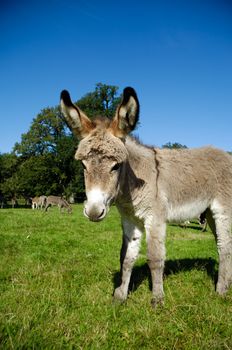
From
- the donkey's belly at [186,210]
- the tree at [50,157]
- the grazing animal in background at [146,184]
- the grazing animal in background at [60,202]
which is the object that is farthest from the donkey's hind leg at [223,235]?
the tree at [50,157]

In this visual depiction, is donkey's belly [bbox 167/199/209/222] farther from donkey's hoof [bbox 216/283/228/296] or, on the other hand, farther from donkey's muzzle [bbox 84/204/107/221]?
donkey's muzzle [bbox 84/204/107/221]

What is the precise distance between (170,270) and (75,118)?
382 cm

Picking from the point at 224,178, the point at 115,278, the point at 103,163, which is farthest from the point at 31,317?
the point at 224,178

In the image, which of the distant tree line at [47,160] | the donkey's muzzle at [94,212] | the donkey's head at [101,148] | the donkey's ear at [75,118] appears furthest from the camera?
the distant tree line at [47,160]

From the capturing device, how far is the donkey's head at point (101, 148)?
142 inches

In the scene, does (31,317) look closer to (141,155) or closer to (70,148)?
(141,155)

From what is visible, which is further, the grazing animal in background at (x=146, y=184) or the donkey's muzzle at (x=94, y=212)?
the grazing animal in background at (x=146, y=184)

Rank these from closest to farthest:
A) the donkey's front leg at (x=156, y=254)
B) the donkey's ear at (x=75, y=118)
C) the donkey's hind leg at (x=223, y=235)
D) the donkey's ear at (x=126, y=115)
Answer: the donkey's ear at (x=126, y=115), the donkey's ear at (x=75, y=118), the donkey's front leg at (x=156, y=254), the donkey's hind leg at (x=223, y=235)

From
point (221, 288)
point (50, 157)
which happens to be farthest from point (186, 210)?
point (50, 157)

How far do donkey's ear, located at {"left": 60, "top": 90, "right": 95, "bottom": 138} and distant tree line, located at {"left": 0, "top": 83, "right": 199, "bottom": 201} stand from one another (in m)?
56.5

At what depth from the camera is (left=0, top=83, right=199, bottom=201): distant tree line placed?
61344 millimetres

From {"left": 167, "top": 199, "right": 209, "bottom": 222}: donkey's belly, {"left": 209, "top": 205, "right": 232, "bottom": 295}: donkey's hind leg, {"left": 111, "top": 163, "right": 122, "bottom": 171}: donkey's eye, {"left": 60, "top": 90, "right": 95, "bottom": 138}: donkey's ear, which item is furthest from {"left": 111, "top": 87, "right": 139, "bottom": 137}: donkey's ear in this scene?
{"left": 209, "top": 205, "right": 232, "bottom": 295}: donkey's hind leg

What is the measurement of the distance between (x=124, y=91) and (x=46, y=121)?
67795mm

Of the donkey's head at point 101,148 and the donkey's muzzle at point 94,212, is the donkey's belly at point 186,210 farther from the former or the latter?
the donkey's muzzle at point 94,212
